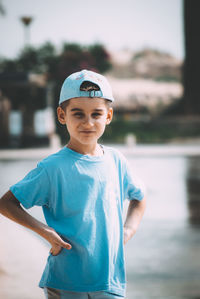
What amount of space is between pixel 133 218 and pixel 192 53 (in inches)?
1278

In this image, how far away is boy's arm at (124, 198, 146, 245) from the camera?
90.2 inches

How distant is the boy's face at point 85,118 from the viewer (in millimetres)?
2105

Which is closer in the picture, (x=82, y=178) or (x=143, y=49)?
(x=82, y=178)

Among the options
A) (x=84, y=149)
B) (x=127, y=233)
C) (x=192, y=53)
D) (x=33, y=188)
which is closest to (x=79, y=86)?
(x=84, y=149)

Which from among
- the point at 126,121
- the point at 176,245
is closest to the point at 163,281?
the point at 176,245

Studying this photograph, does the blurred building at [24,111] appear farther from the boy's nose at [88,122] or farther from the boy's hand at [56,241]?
the boy's hand at [56,241]

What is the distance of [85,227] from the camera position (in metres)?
2.05

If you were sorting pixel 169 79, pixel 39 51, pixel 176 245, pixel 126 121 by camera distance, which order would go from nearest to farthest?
1. pixel 176 245
2. pixel 126 121
3. pixel 39 51
4. pixel 169 79

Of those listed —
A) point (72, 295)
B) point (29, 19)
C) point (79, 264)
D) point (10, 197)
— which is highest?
point (29, 19)

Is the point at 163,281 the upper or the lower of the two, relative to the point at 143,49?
lower

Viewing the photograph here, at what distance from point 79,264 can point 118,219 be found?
272 mm

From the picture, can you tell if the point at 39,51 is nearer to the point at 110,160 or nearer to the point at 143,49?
the point at 143,49

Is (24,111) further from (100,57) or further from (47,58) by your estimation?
(100,57)

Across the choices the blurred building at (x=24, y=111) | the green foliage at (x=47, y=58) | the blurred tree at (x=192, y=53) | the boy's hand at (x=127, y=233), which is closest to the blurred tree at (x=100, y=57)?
the green foliage at (x=47, y=58)
